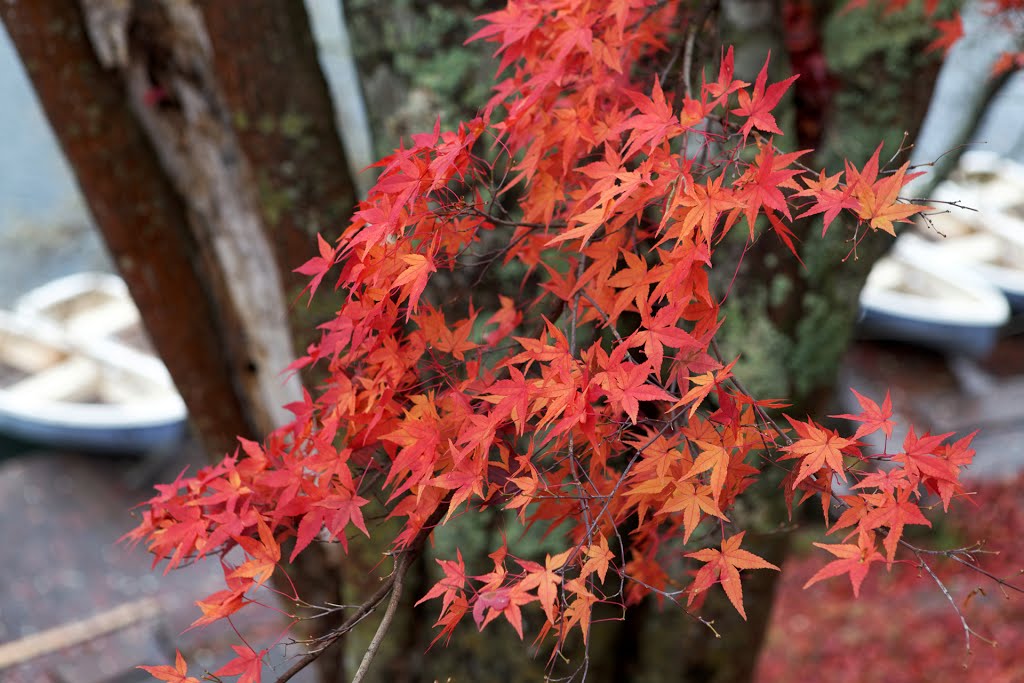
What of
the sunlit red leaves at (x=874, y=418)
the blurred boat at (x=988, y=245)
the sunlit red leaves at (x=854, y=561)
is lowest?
the blurred boat at (x=988, y=245)

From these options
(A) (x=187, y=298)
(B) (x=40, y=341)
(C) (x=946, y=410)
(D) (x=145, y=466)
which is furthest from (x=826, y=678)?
(B) (x=40, y=341)

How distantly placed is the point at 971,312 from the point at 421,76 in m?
6.00

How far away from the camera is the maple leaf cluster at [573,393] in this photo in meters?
0.99

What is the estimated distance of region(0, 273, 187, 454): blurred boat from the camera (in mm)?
5793

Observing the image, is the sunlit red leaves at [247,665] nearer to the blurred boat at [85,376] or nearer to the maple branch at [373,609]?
the maple branch at [373,609]

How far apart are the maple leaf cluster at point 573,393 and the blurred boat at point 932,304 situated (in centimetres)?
592

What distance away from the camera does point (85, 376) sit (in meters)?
6.47

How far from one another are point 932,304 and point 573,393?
6815mm

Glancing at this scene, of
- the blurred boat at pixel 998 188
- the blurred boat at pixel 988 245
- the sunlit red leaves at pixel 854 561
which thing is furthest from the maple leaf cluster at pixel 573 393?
the blurred boat at pixel 998 188

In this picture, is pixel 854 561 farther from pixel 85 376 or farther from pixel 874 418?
pixel 85 376

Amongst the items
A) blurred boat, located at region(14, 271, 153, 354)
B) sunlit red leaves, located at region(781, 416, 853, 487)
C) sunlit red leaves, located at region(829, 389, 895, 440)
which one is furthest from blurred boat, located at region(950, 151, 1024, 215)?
sunlit red leaves, located at region(781, 416, 853, 487)

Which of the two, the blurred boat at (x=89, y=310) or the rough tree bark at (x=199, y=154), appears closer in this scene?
the rough tree bark at (x=199, y=154)

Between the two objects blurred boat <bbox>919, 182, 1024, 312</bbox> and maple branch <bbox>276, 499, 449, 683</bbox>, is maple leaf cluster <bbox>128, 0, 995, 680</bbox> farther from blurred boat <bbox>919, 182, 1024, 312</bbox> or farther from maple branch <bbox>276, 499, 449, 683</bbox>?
blurred boat <bbox>919, 182, 1024, 312</bbox>

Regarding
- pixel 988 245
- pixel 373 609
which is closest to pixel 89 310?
pixel 373 609
